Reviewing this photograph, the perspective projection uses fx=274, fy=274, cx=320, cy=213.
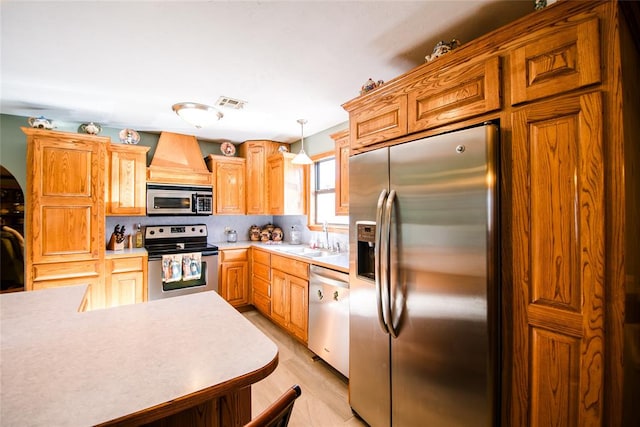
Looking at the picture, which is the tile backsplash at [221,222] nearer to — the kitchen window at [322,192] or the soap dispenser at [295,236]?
the soap dispenser at [295,236]

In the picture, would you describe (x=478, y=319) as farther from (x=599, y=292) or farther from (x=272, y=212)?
(x=272, y=212)

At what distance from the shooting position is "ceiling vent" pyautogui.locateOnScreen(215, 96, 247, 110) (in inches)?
101

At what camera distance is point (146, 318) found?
1.24 m

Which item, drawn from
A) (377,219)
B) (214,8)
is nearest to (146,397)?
(377,219)

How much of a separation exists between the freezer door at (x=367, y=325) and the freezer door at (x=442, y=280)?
9 cm

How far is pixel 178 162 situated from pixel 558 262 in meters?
4.02

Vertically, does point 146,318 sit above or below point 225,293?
above

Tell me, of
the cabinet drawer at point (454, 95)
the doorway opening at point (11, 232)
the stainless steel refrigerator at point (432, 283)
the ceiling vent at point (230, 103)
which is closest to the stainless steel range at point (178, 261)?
the doorway opening at point (11, 232)

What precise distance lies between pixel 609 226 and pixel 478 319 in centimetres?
59

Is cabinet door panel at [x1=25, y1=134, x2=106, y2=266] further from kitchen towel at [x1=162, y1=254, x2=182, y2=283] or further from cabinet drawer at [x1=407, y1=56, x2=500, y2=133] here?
cabinet drawer at [x1=407, y1=56, x2=500, y2=133]

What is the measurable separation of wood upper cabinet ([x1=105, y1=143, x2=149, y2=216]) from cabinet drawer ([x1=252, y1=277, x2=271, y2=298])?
5.48 ft

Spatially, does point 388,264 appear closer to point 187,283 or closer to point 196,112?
point 196,112

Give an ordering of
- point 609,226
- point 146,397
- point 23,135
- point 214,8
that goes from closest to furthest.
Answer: point 146,397 → point 609,226 → point 214,8 → point 23,135

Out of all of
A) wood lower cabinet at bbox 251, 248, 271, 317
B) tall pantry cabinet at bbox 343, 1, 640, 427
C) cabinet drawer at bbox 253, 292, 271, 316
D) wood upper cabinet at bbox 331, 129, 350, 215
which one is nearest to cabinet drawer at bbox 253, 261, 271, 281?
wood lower cabinet at bbox 251, 248, 271, 317
